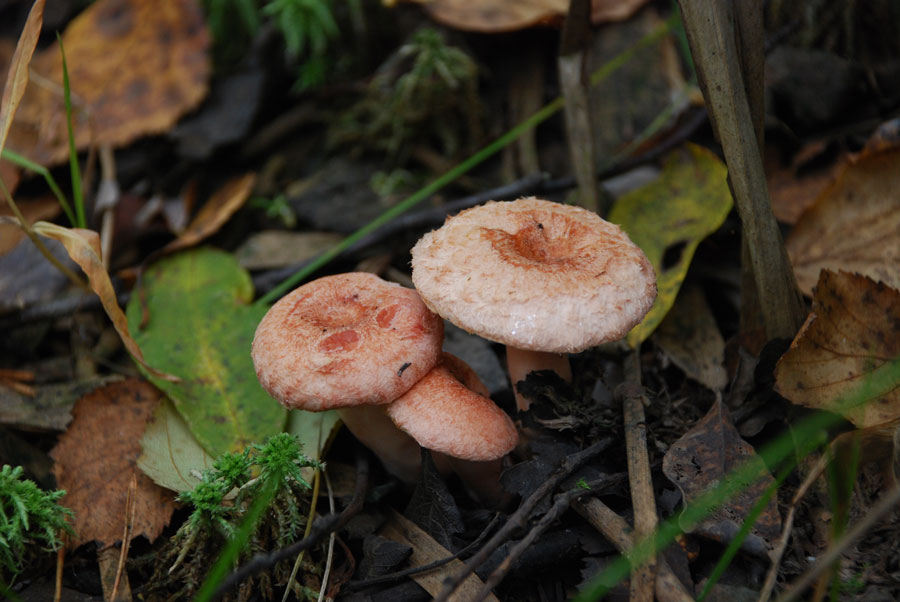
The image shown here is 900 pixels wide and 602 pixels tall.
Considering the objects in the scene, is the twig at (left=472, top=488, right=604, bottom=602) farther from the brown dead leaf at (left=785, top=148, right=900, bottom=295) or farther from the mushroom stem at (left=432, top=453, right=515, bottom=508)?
the brown dead leaf at (left=785, top=148, right=900, bottom=295)

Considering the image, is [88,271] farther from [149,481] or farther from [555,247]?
[555,247]

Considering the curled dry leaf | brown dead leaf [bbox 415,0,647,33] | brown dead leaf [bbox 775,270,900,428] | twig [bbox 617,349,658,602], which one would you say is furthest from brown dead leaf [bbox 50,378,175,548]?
brown dead leaf [bbox 415,0,647,33]

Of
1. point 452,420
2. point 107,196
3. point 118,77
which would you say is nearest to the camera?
point 452,420

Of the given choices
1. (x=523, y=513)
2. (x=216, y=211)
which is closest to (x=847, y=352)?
(x=523, y=513)

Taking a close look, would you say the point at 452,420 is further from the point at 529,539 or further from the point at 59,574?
the point at 59,574

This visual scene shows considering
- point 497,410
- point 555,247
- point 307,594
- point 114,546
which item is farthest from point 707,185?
point 114,546

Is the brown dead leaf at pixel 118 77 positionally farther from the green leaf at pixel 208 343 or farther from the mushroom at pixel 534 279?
the mushroom at pixel 534 279

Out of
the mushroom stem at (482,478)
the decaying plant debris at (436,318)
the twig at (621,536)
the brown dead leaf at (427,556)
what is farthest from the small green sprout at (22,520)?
the twig at (621,536)

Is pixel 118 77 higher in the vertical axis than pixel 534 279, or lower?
higher
